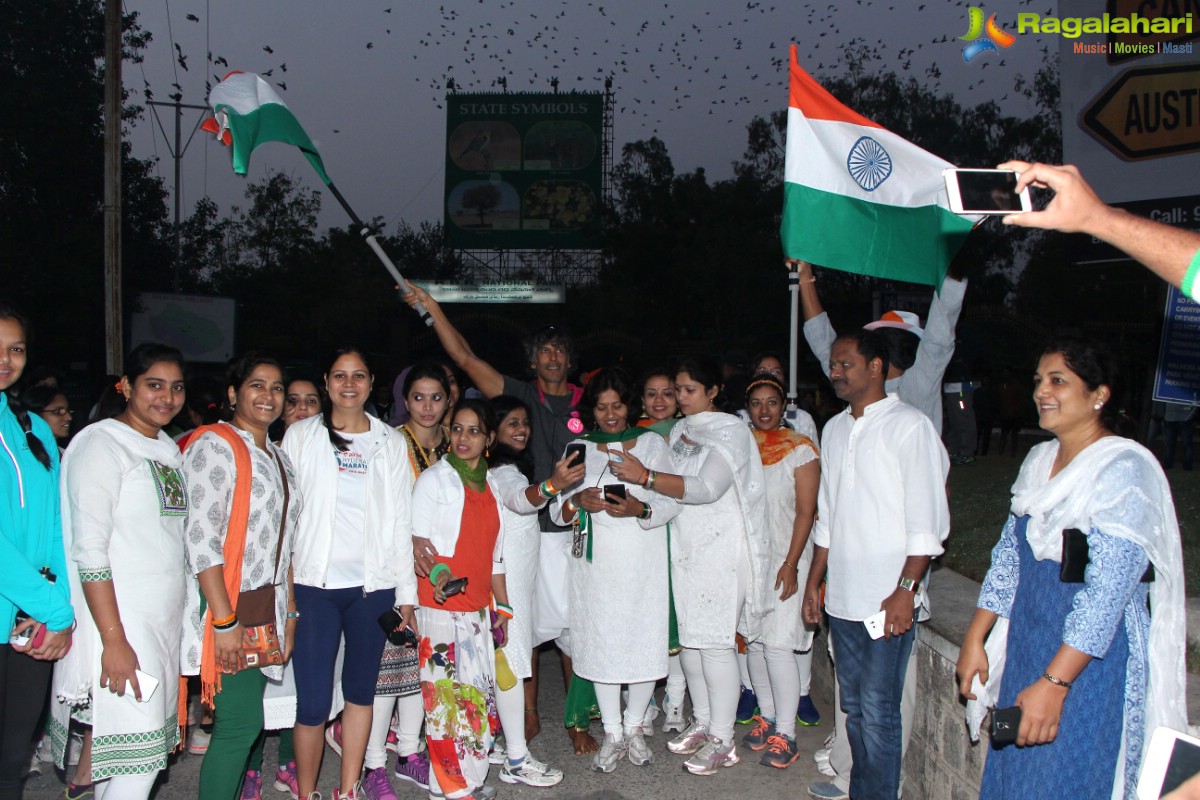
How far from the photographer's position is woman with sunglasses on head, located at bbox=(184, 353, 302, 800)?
12.0 ft

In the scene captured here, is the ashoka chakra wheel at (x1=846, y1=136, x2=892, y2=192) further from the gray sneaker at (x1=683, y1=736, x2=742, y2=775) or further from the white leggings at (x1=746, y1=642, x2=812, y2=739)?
the gray sneaker at (x1=683, y1=736, x2=742, y2=775)

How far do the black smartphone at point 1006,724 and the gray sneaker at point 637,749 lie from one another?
2.47 metres

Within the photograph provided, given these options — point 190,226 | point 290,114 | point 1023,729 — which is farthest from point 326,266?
point 1023,729

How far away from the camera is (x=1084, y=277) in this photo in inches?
888

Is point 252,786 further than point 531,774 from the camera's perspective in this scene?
No

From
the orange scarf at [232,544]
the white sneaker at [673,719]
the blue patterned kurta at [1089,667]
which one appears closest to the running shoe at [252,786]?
the orange scarf at [232,544]

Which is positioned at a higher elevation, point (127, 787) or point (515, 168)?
point (515, 168)

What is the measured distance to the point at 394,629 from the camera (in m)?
4.14

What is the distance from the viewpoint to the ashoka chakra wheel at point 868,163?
190 inches

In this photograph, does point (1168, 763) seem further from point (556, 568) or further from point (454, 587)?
point (556, 568)

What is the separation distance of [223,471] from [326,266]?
127ft

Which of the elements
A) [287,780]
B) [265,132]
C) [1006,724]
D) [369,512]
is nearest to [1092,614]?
[1006,724]

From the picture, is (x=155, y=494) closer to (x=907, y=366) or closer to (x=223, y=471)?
(x=223, y=471)

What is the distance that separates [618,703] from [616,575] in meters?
0.68
